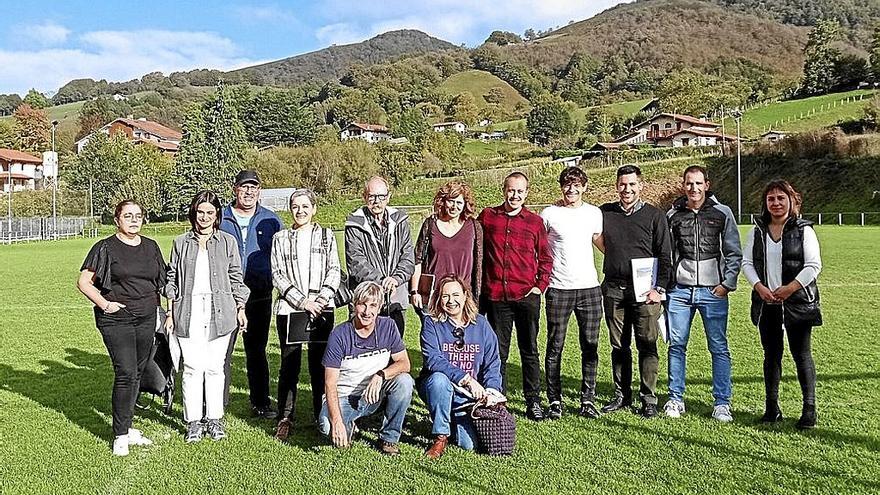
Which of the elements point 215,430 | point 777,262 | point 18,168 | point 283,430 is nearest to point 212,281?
point 215,430

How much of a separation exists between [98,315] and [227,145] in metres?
59.2

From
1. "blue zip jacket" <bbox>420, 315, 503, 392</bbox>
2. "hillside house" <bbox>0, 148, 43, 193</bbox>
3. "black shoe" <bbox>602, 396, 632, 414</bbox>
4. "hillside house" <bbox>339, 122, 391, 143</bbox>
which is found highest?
"hillside house" <bbox>339, 122, 391, 143</bbox>

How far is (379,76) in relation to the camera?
494 ft

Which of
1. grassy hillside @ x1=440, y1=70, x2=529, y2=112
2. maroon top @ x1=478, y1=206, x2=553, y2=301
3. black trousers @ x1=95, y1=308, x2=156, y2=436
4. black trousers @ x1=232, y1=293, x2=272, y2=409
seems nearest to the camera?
black trousers @ x1=95, y1=308, x2=156, y2=436

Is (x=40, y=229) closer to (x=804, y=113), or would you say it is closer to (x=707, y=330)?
(x=707, y=330)

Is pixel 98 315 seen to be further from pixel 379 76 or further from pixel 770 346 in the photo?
pixel 379 76

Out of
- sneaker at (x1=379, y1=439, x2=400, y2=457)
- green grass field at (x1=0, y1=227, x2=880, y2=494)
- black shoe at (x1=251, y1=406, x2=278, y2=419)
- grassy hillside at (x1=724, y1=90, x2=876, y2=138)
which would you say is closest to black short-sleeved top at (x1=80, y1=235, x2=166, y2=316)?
green grass field at (x1=0, y1=227, x2=880, y2=494)

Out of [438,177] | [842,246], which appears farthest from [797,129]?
[842,246]

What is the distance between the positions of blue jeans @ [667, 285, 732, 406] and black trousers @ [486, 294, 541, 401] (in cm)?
107

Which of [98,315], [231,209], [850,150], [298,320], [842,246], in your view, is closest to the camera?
[98,315]

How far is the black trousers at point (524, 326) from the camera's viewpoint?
5445 millimetres

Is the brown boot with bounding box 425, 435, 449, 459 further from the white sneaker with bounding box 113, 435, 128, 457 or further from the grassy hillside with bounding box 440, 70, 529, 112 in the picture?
the grassy hillside with bounding box 440, 70, 529, 112

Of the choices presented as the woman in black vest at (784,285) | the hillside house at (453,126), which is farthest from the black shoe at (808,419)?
the hillside house at (453,126)

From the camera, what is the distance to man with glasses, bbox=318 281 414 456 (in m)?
4.84
